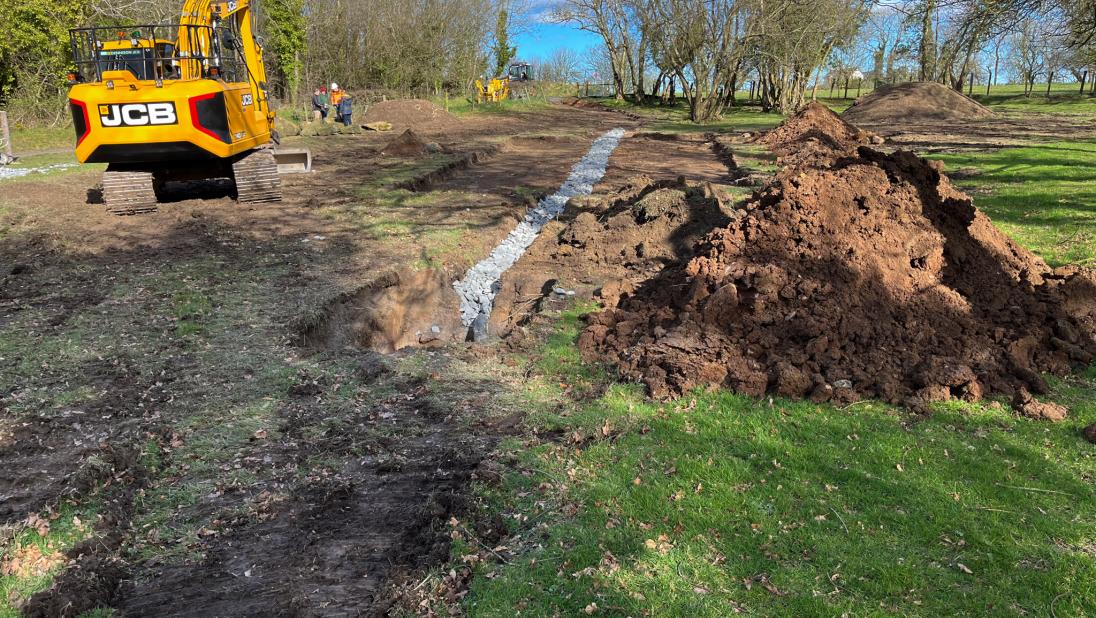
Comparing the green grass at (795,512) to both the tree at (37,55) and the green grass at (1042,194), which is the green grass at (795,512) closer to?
the green grass at (1042,194)

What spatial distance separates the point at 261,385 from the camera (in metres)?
5.04

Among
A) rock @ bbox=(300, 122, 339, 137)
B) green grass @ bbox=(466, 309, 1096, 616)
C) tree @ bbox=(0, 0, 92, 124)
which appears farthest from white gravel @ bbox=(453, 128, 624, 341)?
tree @ bbox=(0, 0, 92, 124)

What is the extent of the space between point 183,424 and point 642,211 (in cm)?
686

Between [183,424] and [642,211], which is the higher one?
[642,211]

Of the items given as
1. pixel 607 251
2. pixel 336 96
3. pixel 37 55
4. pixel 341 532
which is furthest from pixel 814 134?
pixel 37 55

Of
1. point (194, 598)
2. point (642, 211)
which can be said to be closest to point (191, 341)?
point (194, 598)

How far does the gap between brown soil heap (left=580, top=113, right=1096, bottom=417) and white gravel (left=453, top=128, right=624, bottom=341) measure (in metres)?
2.07

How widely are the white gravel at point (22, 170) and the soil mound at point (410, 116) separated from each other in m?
11.2

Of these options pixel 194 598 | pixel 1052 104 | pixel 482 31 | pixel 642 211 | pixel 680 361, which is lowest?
pixel 194 598

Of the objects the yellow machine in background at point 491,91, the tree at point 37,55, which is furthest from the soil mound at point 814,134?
the yellow machine in background at point 491,91

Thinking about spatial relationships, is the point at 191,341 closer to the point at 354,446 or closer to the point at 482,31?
the point at 354,446

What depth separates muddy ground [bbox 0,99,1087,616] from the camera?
3312 mm

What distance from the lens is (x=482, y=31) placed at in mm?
41500

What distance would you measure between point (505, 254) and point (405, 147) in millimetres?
9449
